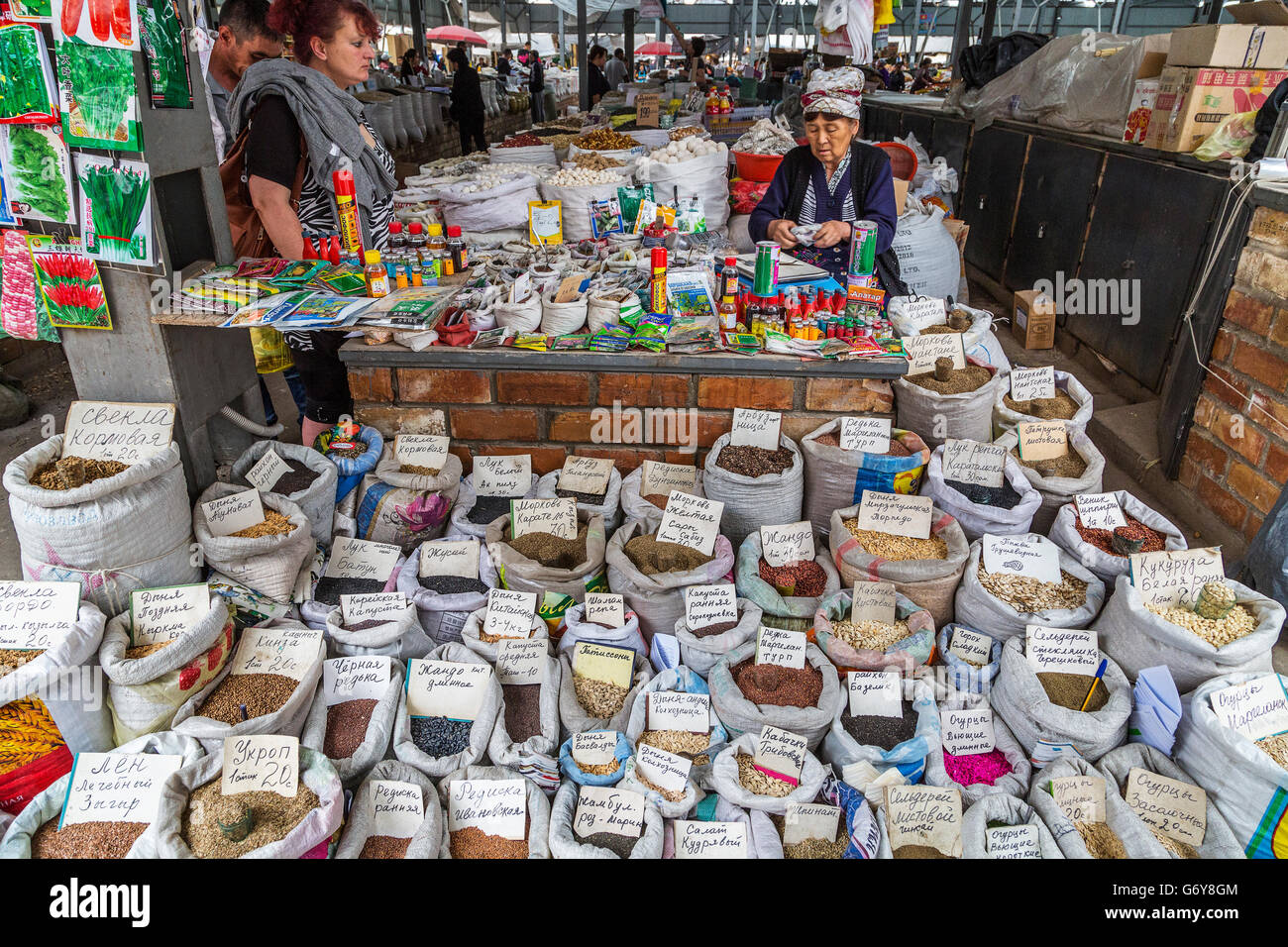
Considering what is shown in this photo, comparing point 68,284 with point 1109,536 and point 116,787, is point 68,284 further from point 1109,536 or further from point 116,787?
point 1109,536

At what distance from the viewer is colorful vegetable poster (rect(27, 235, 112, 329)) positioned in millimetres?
1916

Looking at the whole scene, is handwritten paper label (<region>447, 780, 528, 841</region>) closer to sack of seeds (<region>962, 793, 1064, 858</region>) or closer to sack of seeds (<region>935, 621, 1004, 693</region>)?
sack of seeds (<region>962, 793, 1064, 858</region>)

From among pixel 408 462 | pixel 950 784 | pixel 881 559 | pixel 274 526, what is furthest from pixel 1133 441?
pixel 274 526

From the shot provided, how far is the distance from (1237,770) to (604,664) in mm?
1337

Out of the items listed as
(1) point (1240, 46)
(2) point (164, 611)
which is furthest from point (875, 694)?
(1) point (1240, 46)

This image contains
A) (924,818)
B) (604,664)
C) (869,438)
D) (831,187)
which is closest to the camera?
(924,818)

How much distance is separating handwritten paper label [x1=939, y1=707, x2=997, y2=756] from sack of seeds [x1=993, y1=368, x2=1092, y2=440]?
3.35 feet

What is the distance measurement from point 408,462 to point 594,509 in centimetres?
58

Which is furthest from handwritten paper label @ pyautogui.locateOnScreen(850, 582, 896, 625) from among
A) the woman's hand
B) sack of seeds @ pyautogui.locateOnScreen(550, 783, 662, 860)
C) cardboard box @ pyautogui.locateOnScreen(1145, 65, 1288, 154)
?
cardboard box @ pyautogui.locateOnScreen(1145, 65, 1288, 154)

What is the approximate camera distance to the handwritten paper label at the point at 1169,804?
Answer: 61.9 inches

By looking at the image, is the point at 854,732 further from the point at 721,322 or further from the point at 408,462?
the point at 408,462

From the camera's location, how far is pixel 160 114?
1932mm

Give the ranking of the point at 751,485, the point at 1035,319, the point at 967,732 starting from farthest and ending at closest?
the point at 1035,319 → the point at 751,485 → the point at 967,732

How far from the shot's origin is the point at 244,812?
1.43 m
